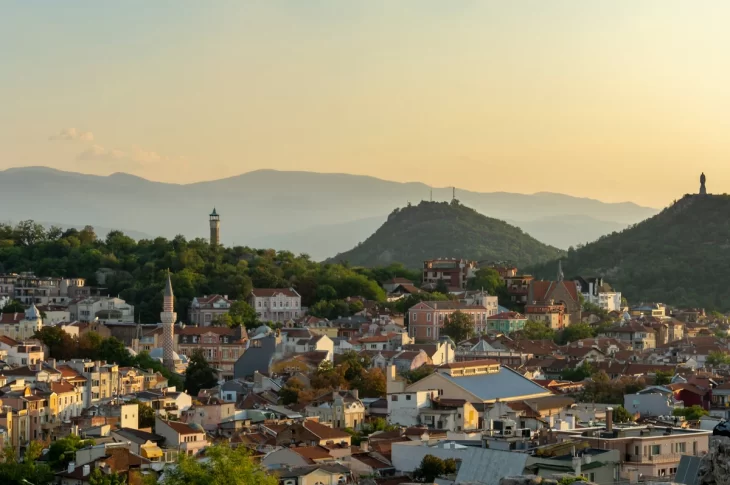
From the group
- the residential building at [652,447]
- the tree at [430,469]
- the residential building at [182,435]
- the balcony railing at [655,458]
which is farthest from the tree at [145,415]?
the balcony railing at [655,458]

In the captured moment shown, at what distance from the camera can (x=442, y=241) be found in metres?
128

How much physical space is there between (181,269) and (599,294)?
24.6 meters

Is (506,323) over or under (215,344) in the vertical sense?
over

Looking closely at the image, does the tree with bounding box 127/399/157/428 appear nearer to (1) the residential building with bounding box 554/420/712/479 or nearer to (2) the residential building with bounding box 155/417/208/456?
(2) the residential building with bounding box 155/417/208/456

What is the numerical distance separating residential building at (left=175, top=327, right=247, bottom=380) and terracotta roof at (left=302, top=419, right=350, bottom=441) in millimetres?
17578

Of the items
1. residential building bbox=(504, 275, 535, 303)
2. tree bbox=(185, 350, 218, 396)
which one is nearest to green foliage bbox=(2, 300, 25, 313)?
tree bbox=(185, 350, 218, 396)

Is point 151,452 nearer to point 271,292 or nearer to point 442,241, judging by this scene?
point 271,292

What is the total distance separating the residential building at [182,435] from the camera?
107 ft

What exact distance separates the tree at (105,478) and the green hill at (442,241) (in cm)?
9250

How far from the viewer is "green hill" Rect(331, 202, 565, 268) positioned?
125188 millimetres

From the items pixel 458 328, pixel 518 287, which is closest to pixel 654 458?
pixel 458 328

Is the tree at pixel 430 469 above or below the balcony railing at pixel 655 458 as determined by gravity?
below

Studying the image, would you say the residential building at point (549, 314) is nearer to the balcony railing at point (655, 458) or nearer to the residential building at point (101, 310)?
the residential building at point (101, 310)

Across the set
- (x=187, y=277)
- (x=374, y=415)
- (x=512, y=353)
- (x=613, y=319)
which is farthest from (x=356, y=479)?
(x=613, y=319)
